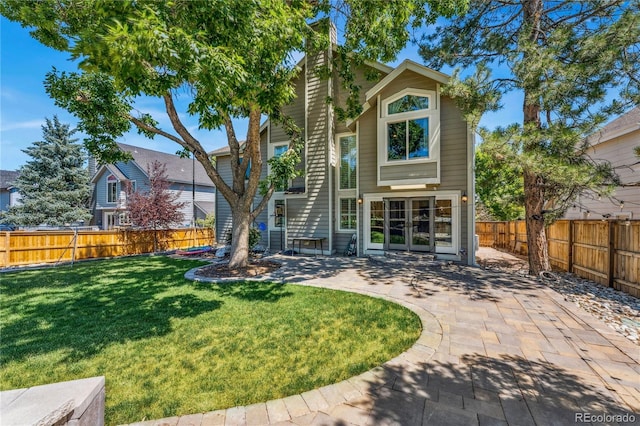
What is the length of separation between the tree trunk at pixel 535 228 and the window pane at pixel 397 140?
12.3 ft

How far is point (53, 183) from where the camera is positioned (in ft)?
57.6

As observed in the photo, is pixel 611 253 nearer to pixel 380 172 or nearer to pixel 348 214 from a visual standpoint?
Answer: pixel 380 172

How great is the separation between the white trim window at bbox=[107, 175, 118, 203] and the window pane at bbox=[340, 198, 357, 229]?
18.9 metres

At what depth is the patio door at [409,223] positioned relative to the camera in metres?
9.84

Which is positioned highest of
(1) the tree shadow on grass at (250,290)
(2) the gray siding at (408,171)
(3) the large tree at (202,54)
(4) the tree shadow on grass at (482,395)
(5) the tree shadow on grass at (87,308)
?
(3) the large tree at (202,54)

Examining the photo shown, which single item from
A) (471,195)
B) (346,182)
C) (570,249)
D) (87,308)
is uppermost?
(346,182)

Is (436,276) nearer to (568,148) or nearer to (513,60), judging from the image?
(568,148)

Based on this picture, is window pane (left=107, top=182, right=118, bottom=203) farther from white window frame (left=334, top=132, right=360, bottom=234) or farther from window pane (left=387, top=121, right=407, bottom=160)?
window pane (left=387, top=121, right=407, bottom=160)

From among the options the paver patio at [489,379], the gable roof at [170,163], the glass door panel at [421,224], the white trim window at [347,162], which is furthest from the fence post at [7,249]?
the glass door panel at [421,224]

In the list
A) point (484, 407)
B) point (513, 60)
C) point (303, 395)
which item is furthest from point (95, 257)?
point (513, 60)

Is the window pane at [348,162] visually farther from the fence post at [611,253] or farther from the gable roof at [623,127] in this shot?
the gable roof at [623,127]

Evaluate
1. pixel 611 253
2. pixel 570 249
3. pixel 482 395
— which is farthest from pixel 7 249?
pixel 570 249

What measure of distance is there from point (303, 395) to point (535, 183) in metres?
8.34

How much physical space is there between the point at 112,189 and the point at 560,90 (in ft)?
86.5
